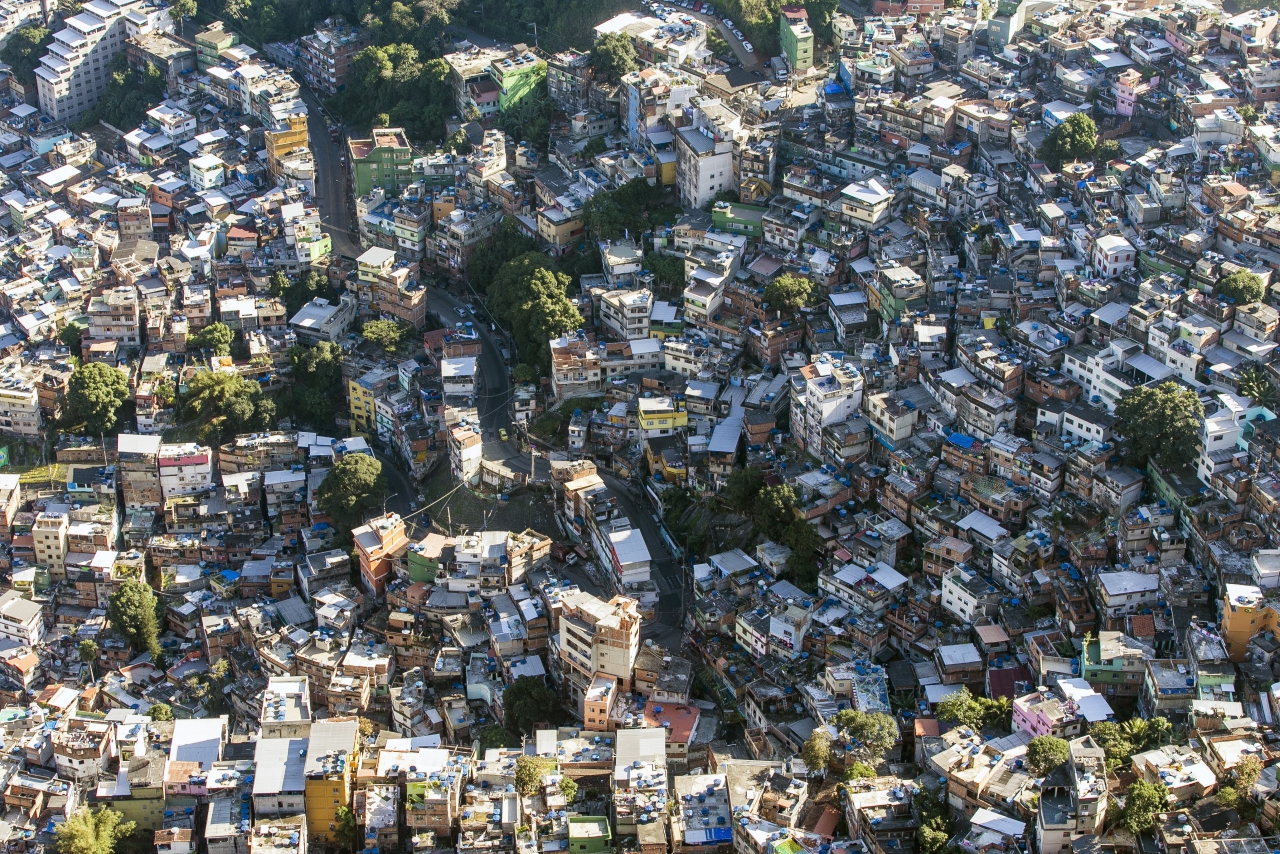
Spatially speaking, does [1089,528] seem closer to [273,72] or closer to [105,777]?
[105,777]

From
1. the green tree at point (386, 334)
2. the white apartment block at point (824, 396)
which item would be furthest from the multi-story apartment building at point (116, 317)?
the white apartment block at point (824, 396)

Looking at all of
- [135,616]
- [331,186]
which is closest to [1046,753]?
[135,616]

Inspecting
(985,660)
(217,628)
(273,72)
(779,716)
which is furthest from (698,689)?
(273,72)

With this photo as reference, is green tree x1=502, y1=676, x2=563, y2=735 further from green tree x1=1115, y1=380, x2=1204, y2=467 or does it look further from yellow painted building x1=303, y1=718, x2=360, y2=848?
green tree x1=1115, y1=380, x2=1204, y2=467

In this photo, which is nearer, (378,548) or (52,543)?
(378,548)

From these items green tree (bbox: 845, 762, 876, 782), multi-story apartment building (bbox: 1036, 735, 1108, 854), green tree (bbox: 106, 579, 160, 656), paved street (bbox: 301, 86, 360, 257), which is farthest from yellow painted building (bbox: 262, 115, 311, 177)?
multi-story apartment building (bbox: 1036, 735, 1108, 854)

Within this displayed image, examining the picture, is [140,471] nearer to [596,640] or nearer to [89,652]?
[89,652]
